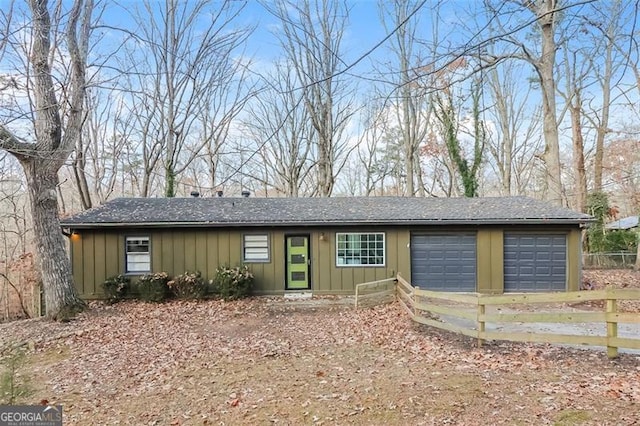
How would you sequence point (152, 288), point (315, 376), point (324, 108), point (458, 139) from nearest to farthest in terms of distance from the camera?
point (315, 376)
point (152, 288)
point (458, 139)
point (324, 108)

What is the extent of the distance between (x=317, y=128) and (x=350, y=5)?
16.7 meters

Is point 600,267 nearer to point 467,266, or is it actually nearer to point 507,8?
point 467,266

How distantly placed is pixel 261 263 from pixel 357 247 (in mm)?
2988

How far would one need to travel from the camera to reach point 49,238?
8750mm

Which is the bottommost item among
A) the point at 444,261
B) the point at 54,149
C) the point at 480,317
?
the point at 480,317

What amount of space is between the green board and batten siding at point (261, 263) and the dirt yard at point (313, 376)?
3.39 m

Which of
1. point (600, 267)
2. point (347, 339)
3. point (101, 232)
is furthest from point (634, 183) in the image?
point (101, 232)

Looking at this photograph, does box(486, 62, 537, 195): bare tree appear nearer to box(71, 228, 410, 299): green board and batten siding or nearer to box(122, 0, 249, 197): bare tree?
box(122, 0, 249, 197): bare tree

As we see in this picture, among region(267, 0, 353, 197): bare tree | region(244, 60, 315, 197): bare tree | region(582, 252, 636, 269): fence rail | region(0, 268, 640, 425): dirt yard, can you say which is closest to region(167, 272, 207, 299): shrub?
region(0, 268, 640, 425): dirt yard

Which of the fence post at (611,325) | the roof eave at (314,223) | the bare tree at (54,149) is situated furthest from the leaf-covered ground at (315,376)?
the roof eave at (314,223)

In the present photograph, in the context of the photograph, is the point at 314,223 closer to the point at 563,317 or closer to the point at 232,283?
the point at 232,283

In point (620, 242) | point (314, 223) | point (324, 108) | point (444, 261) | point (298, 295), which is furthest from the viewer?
point (324, 108)

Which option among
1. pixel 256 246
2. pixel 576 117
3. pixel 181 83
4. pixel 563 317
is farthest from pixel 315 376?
pixel 576 117

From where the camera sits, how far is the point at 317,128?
2111cm
